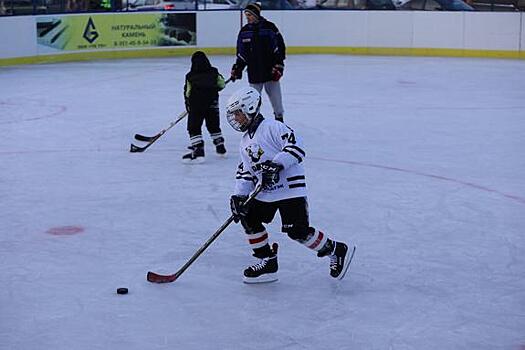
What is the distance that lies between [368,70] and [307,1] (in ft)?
10.4

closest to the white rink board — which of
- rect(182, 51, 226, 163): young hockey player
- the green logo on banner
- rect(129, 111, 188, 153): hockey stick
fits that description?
the green logo on banner

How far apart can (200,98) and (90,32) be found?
853cm

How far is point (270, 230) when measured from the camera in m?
Result: 6.02

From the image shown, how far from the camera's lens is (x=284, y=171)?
4797mm

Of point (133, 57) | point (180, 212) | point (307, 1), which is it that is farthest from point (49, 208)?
point (307, 1)

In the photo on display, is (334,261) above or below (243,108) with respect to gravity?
below

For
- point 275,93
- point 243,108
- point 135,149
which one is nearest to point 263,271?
point 243,108

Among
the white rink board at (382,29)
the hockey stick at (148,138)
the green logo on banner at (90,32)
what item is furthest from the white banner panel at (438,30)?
the hockey stick at (148,138)

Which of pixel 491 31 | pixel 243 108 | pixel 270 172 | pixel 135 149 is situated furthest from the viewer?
pixel 491 31

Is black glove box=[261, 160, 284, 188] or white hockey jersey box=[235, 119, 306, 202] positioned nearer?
black glove box=[261, 160, 284, 188]

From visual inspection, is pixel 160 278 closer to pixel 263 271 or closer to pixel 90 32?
pixel 263 271

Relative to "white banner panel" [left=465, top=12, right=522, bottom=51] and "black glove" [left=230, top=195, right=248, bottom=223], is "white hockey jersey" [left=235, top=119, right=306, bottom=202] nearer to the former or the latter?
"black glove" [left=230, top=195, right=248, bottom=223]

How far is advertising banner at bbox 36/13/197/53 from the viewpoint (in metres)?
15.5

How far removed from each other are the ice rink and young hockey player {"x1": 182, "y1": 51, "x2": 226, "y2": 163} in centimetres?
18
